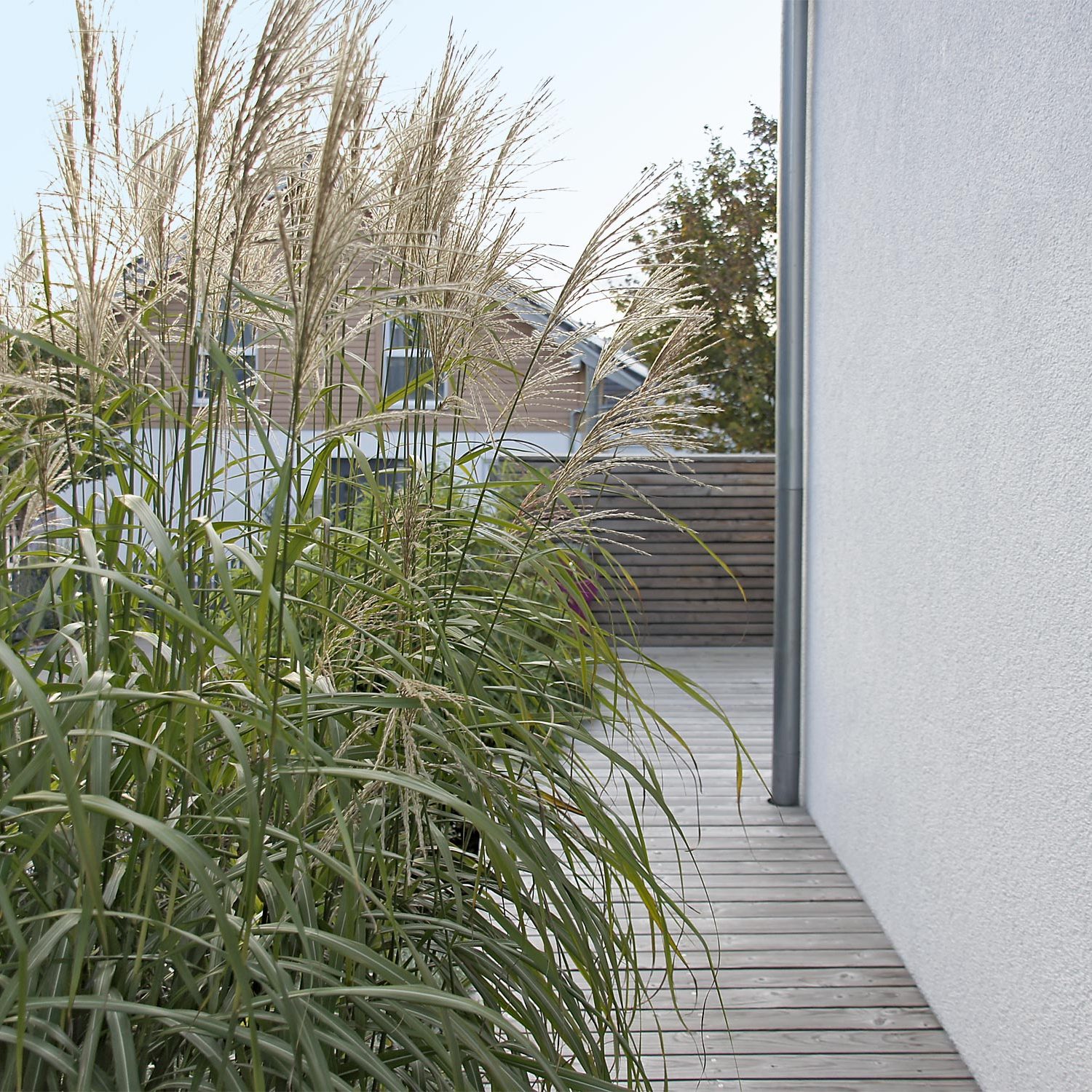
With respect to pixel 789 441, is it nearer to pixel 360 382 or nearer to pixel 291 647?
pixel 360 382

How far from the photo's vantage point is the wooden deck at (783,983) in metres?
1.91

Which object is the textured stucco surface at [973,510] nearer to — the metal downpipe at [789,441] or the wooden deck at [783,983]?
the wooden deck at [783,983]

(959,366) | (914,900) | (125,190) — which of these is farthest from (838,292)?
(125,190)

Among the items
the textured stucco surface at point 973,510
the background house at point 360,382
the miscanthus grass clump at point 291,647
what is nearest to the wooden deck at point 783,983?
the textured stucco surface at point 973,510

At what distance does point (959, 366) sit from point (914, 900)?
1.15 metres

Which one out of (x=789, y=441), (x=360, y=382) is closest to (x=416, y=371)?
(x=360, y=382)

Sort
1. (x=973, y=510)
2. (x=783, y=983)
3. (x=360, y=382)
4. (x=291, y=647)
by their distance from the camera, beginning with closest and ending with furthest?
(x=291, y=647) → (x=360, y=382) → (x=973, y=510) → (x=783, y=983)

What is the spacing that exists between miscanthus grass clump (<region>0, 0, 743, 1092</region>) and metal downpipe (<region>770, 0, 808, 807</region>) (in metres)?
2.29

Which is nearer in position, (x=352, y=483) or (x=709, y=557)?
(x=352, y=483)

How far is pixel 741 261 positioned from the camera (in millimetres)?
18375

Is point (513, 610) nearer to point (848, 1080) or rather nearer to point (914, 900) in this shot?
point (848, 1080)

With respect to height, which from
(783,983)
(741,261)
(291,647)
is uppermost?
(741,261)

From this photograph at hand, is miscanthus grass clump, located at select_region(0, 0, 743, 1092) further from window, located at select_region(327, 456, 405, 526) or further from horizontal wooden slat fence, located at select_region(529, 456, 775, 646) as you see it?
horizontal wooden slat fence, located at select_region(529, 456, 775, 646)

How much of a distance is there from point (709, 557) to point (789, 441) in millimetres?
4132
